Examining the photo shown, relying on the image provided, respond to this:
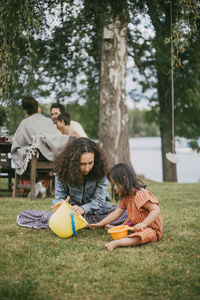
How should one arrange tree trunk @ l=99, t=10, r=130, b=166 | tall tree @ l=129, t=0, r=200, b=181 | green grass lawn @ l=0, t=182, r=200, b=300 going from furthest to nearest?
tall tree @ l=129, t=0, r=200, b=181
tree trunk @ l=99, t=10, r=130, b=166
green grass lawn @ l=0, t=182, r=200, b=300

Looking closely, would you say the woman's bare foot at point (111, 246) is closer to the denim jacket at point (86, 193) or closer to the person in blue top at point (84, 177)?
the person in blue top at point (84, 177)

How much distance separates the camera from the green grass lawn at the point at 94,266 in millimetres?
1993

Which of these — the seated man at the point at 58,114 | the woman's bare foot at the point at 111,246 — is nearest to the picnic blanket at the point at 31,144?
the seated man at the point at 58,114

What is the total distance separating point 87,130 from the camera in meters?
13.1

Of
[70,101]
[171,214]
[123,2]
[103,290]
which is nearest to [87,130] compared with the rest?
[70,101]

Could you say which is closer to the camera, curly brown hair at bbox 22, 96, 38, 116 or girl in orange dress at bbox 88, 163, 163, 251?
girl in orange dress at bbox 88, 163, 163, 251

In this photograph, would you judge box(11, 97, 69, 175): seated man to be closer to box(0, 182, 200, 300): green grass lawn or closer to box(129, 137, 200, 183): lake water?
box(0, 182, 200, 300): green grass lawn

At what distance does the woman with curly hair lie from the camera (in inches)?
131

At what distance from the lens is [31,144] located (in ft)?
17.7

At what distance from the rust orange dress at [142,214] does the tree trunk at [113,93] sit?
380cm

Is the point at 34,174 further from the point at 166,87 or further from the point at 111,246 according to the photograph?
the point at 166,87

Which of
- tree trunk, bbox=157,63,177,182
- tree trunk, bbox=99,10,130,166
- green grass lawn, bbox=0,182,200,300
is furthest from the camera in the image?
tree trunk, bbox=157,63,177,182

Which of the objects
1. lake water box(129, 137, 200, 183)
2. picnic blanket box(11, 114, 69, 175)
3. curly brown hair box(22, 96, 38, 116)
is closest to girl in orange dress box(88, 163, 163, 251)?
picnic blanket box(11, 114, 69, 175)

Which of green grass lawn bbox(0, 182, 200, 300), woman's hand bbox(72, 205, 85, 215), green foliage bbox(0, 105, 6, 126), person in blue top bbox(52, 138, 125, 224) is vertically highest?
green foliage bbox(0, 105, 6, 126)
